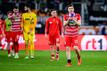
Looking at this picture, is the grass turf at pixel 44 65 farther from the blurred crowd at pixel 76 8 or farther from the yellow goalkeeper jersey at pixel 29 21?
the blurred crowd at pixel 76 8

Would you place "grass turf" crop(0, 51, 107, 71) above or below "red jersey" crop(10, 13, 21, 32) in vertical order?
below

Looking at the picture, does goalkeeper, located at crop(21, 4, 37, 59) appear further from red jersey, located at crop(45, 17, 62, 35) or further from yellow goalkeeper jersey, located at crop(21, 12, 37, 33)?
red jersey, located at crop(45, 17, 62, 35)

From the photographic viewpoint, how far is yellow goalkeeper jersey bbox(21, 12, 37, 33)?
1054 inches

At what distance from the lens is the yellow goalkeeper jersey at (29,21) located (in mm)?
26766

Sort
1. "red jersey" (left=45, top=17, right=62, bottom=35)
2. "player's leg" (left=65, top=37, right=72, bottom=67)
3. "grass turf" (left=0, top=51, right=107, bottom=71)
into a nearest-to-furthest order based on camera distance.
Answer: "grass turf" (left=0, top=51, right=107, bottom=71) → "player's leg" (left=65, top=37, right=72, bottom=67) → "red jersey" (left=45, top=17, right=62, bottom=35)

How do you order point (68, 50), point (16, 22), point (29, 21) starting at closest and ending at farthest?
1. point (68, 50)
2. point (29, 21)
3. point (16, 22)

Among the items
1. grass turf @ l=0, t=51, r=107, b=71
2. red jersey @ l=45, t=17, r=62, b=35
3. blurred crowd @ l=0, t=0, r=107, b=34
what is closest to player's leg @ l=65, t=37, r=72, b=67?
grass turf @ l=0, t=51, r=107, b=71

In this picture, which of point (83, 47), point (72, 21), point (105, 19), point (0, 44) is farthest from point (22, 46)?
point (72, 21)

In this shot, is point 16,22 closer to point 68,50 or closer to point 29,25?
point 29,25

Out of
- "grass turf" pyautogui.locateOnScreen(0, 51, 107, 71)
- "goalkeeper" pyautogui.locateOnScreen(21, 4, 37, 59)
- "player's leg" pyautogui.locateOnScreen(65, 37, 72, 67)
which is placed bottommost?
"grass turf" pyautogui.locateOnScreen(0, 51, 107, 71)

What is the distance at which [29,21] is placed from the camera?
26.8m

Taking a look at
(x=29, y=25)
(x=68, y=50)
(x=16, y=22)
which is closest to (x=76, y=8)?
(x=16, y=22)

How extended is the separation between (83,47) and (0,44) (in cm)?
514

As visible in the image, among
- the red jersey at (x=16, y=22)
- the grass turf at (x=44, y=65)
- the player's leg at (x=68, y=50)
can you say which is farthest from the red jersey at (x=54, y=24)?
the player's leg at (x=68, y=50)
